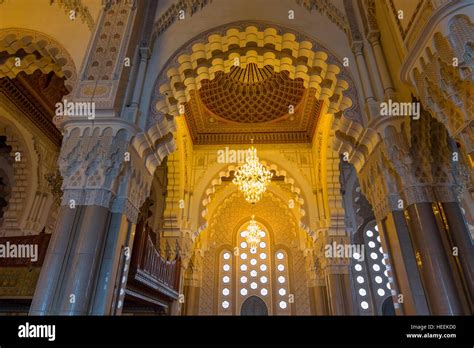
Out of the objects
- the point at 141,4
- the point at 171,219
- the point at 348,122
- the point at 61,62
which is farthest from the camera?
the point at 171,219

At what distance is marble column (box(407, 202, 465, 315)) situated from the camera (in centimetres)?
335

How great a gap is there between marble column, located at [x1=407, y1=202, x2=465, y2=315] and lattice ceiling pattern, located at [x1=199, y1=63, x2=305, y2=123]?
225 inches

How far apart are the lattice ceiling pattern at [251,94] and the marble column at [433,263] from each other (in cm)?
572

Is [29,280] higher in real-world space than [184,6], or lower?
lower

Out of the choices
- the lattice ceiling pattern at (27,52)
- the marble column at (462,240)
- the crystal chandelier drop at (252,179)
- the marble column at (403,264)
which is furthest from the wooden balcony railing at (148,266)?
the marble column at (462,240)

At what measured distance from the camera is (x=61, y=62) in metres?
4.96

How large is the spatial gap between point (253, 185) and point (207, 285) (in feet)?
17.9

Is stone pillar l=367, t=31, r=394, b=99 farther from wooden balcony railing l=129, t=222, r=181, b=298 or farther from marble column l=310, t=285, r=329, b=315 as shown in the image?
marble column l=310, t=285, r=329, b=315

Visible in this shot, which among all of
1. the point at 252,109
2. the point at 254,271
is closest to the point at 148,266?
the point at 252,109

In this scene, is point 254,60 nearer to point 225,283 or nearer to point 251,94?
point 251,94

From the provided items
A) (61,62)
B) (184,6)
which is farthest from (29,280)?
(184,6)

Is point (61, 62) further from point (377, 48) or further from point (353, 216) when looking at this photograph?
point (353, 216)

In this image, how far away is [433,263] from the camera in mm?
3518

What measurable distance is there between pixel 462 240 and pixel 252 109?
6.93 meters
